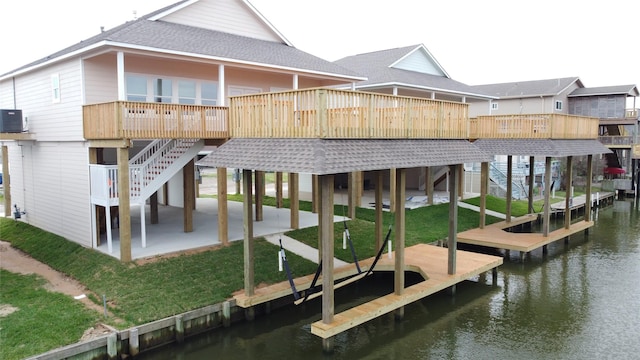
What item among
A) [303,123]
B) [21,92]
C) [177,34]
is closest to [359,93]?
[303,123]

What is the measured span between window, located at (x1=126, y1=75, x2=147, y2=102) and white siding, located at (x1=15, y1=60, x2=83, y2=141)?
165cm

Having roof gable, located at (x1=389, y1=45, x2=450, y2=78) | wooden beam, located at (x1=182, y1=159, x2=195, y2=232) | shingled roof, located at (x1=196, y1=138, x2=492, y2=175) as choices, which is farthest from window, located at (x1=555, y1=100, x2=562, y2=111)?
wooden beam, located at (x1=182, y1=159, x2=195, y2=232)

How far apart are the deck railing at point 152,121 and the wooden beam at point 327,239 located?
21.6ft

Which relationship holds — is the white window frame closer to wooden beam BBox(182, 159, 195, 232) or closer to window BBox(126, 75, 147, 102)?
wooden beam BBox(182, 159, 195, 232)

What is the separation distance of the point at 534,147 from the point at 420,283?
917 centimetres

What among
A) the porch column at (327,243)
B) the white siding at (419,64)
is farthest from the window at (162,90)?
the white siding at (419,64)

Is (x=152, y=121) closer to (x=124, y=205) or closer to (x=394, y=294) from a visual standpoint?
(x=124, y=205)

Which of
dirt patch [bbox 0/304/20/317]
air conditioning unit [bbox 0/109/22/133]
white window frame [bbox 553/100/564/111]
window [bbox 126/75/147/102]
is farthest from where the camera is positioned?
white window frame [bbox 553/100/564/111]

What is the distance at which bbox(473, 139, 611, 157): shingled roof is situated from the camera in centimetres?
1905

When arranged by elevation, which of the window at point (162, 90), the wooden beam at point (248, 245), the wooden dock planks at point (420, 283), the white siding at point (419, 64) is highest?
the white siding at point (419, 64)

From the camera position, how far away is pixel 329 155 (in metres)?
10.5

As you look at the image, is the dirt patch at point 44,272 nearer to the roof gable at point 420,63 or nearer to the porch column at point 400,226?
the porch column at point 400,226

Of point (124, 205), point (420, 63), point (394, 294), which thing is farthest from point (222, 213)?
point (420, 63)

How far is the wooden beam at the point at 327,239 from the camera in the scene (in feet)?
34.3
